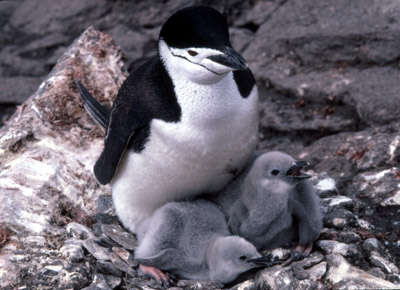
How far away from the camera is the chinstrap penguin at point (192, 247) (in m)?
2.47

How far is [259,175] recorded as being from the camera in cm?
261

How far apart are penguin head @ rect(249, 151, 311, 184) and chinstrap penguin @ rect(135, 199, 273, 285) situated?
0.25 metres

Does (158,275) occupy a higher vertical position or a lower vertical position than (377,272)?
higher

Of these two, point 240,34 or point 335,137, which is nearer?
point 335,137

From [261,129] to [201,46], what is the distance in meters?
2.00

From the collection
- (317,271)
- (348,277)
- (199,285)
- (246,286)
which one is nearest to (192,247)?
(199,285)

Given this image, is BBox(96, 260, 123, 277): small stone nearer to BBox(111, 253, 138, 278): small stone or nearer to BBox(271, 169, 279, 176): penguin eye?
BBox(111, 253, 138, 278): small stone

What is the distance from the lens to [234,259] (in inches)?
96.9

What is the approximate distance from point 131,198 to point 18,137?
716mm

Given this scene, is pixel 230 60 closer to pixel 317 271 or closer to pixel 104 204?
pixel 317 271

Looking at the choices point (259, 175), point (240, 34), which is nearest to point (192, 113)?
point (259, 175)

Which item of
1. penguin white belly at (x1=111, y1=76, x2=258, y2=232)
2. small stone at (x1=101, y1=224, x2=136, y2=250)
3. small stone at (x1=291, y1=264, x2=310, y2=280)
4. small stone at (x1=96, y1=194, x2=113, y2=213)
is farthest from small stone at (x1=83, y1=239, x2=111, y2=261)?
small stone at (x1=291, y1=264, x2=310, y2=280)

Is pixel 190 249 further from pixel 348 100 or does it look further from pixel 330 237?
pixel 348 100

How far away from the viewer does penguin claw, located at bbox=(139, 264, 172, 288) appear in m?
2.55
